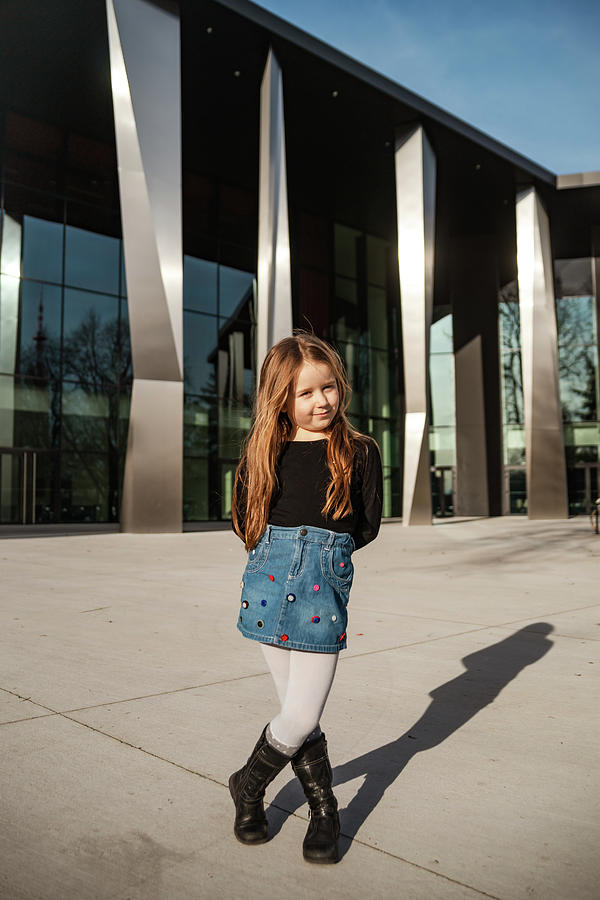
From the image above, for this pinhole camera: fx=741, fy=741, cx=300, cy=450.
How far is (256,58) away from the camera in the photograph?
63.5 feet

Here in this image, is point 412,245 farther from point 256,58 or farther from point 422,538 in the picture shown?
point 422,538

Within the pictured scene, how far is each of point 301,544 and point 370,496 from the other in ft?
0.95

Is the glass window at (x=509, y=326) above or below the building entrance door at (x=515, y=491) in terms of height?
above

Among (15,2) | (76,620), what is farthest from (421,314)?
(76,620)

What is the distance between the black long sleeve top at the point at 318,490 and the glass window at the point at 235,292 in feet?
82.4

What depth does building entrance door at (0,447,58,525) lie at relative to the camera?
879 inches

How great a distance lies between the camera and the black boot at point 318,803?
2.13 meters

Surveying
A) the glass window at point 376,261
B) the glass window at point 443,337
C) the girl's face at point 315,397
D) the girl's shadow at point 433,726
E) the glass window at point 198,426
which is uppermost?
the glass window at point 376,261

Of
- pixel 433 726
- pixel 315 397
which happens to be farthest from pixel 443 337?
pixel 315 397

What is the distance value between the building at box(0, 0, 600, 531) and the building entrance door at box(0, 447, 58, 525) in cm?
7

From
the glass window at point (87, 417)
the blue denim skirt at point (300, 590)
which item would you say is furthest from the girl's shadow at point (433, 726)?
the glass window at point (87, 417)

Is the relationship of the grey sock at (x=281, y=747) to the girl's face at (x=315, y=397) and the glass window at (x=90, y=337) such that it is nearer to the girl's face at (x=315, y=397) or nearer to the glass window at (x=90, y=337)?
the girl's face at (x=315, y=397)

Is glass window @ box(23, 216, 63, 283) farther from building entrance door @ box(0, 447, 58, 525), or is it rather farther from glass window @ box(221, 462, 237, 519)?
glass window @ box(221, 462, 237, 519)

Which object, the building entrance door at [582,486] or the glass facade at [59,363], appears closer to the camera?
the glass facade at [59,363]
